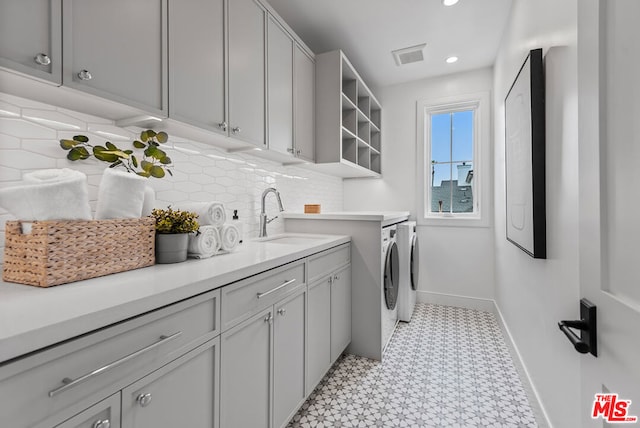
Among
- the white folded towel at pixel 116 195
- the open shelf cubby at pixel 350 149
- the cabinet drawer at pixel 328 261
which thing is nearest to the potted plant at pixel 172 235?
the white folded towel at pixel 116 195

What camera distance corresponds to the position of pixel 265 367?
131cm

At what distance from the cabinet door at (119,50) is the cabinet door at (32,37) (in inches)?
1.0

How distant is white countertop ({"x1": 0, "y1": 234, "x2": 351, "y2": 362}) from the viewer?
0.58 metres

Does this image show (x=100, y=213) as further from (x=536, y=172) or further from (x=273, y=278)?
(x=536, y=172)

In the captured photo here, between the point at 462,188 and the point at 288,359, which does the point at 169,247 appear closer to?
the point at 288,359

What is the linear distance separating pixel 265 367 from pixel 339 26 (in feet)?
8.78

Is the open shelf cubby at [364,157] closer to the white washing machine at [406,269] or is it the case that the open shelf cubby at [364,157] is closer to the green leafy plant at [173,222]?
the white washing machine at [406,269]

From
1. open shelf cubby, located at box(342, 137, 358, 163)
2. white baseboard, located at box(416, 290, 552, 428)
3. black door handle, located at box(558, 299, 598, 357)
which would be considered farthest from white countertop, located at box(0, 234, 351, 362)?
open shelf cubby, located at box(342, 137, 358, 163)

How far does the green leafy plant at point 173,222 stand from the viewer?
126cm

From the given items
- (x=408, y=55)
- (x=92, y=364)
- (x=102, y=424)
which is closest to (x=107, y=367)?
(x=92, y=364)

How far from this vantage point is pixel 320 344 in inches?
72.5

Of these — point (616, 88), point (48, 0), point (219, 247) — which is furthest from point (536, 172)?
point (48, 0)

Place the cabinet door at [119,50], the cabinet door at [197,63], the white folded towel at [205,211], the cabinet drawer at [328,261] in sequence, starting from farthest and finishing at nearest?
the cabinet drawer at [328,261]
the white folded towel at [205,211]
the cabinet door at [197,63]
the cabinet door at [119,50]

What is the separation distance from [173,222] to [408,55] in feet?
9.56
